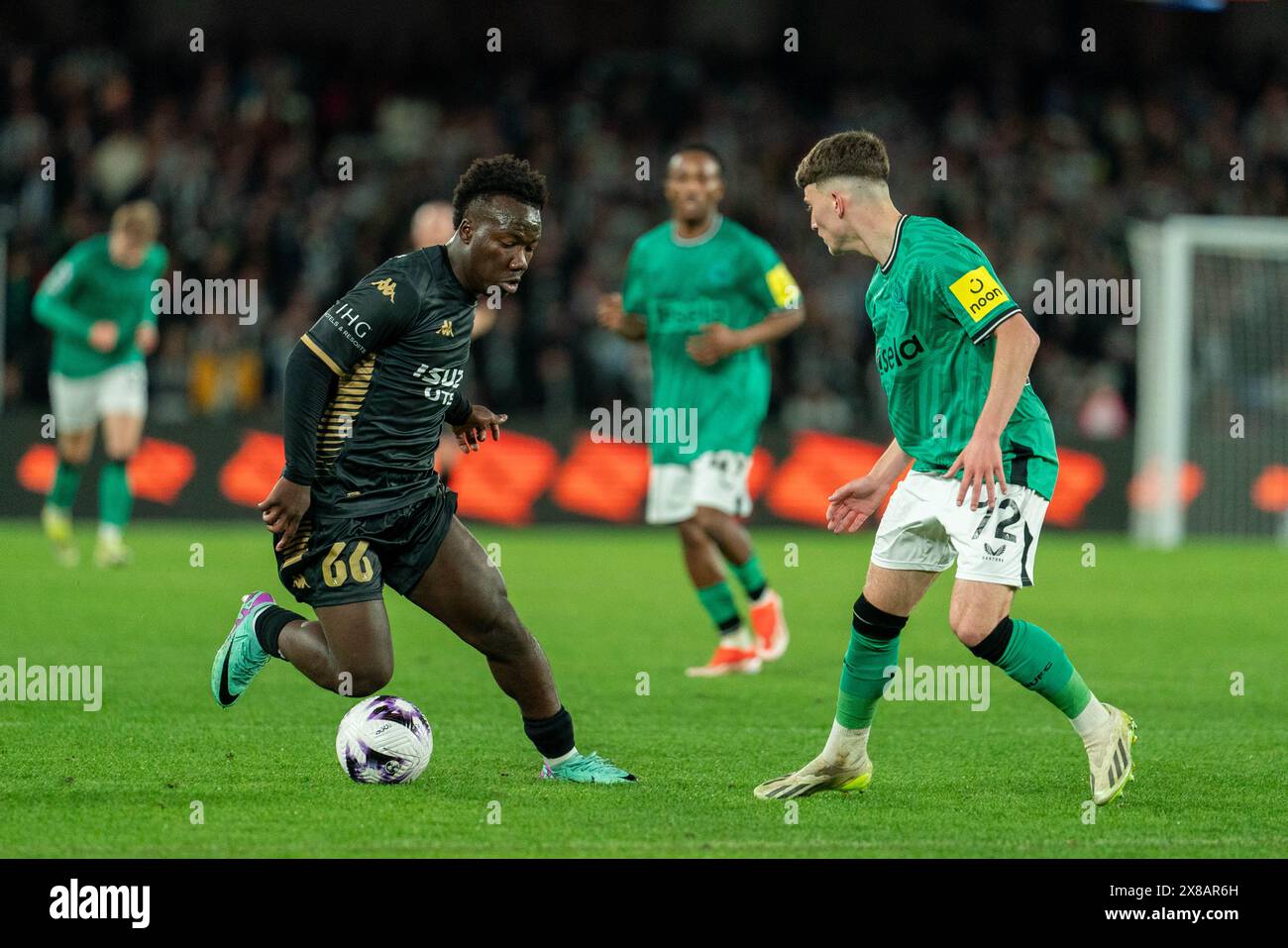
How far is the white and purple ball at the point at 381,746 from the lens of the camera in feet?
18.6

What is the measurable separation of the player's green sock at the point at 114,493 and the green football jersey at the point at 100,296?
85cm

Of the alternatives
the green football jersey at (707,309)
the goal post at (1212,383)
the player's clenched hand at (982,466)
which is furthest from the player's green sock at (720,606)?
the goal post at (1212,383)

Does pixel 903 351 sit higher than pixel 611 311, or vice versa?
pixel 611 311

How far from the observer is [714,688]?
8211 mm

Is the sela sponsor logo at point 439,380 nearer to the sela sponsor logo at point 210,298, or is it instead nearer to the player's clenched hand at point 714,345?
the player's clenched hand at point 714,345

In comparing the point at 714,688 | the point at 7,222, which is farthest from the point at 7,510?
the point at 714,688

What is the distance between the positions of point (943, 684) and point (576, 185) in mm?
14175

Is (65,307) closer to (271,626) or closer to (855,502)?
(271,626)

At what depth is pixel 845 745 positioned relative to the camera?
569 cm

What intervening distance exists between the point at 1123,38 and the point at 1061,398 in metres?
7.86

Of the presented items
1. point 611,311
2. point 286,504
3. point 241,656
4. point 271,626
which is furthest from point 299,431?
point 611,311

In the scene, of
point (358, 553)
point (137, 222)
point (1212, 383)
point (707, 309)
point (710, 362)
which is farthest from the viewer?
point (1212, 383)
